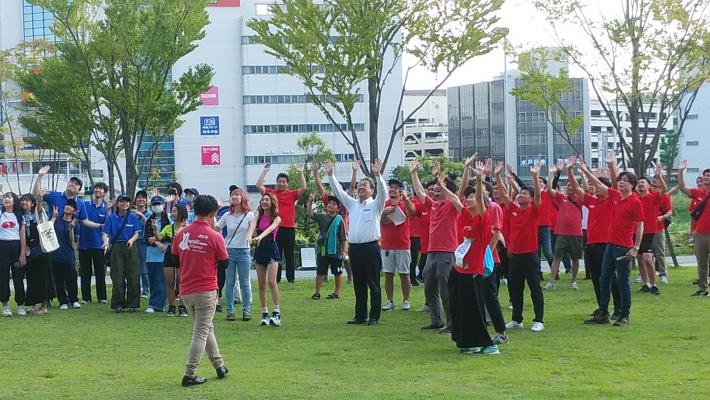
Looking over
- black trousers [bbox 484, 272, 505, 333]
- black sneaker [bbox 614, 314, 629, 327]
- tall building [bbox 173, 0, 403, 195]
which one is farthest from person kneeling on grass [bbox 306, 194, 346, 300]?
tall building [bbox 173, 0, 403, 195]

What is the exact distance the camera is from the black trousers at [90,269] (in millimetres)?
15625

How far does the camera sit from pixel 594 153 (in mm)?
93500

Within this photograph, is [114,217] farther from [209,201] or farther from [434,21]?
[434,21]

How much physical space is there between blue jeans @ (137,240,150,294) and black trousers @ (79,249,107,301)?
672 mm

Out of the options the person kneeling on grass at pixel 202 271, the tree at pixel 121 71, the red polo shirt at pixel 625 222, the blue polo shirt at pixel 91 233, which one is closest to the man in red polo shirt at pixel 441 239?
the red polo shirt at pixel 625 222

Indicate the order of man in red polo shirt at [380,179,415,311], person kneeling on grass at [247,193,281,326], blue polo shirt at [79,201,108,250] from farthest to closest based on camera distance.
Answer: blue polo shirt at [79,201,108,250], man in red polo shirt at [380,179,415,311], person kneeling on grass at [247,193,281,326]

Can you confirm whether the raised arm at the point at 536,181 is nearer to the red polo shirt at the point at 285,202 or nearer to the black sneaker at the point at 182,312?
the black sneaker at the point at 182,312

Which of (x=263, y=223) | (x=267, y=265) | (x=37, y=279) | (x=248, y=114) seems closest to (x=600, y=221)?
(x=267, y=265)

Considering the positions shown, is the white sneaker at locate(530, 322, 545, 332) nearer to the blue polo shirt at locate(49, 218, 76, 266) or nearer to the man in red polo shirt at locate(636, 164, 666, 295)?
the man in red polo shirt at locate(636, 164, 666, 295)

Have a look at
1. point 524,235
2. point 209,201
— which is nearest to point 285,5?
point 524,235

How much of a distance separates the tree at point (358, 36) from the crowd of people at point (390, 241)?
4.28 m

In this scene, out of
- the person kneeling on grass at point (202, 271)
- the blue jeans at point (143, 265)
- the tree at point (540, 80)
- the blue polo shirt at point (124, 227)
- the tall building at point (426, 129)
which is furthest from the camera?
the tall building at point (426, 129)

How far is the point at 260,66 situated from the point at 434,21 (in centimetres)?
5306

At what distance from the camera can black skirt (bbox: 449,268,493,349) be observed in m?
9.92
